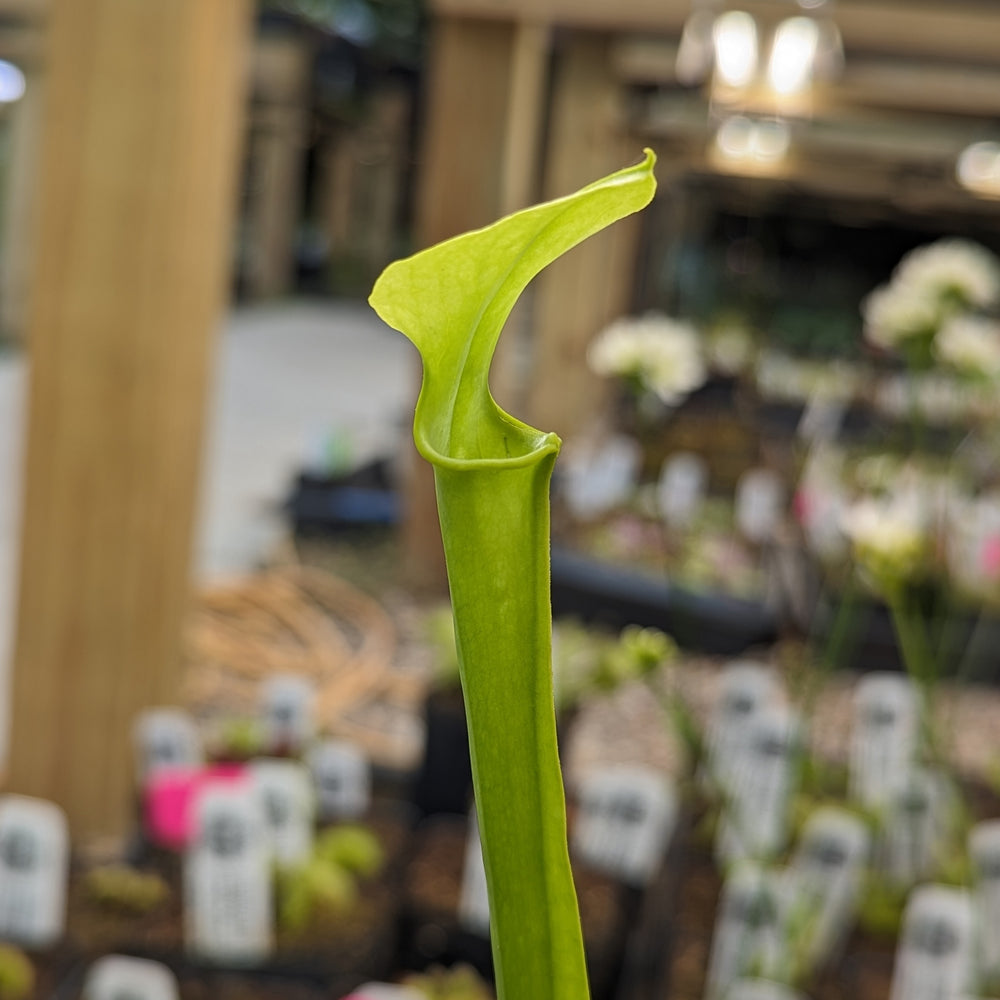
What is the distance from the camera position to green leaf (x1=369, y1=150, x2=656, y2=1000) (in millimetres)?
270

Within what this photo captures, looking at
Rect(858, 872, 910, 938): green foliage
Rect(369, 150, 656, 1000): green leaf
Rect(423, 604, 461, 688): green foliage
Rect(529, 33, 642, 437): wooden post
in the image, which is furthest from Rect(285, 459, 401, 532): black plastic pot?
Rect(369, 150, 656, 1000): green leaf

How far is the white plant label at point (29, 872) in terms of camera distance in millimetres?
1538

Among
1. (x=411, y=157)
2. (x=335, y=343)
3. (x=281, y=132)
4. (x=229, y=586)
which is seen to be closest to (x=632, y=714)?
(x=229, y=586)

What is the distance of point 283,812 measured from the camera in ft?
5.76

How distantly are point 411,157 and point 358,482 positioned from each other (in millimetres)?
14573

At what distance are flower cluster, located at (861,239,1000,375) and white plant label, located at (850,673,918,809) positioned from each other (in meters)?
0.83

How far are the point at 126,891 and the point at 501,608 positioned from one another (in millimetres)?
1603

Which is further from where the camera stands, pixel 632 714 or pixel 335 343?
pixel 335 343

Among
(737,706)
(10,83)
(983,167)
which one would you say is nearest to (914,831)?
(737,706)

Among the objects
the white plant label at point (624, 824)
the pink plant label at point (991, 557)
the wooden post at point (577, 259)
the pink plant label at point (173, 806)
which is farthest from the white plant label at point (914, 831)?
the wooden post at point (577, 259)

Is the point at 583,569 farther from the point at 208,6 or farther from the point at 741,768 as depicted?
the point at 208,6

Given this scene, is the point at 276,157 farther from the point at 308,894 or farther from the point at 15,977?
the point at 15,977

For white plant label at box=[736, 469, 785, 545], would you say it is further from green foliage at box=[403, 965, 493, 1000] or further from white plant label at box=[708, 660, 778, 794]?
green foliage at box=[403, 965, 493, 1000]

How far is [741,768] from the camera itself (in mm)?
2051
